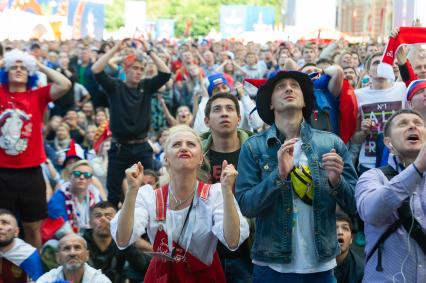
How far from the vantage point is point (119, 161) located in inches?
397

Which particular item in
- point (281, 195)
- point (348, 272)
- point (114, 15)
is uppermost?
point (114, 15)

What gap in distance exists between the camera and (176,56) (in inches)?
829

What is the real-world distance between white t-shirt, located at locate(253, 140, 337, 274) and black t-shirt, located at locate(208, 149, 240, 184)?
4.20 ft

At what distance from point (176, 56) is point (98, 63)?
11.1 m

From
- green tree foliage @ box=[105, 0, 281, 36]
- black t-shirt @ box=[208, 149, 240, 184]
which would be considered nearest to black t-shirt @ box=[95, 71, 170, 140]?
black t-shirt @ box=[208, 149, 240, 184]

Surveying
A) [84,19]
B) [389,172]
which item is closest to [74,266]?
[389,172]

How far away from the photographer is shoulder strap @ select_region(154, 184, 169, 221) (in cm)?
538

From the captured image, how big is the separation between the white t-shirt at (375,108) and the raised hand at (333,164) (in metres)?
2.91

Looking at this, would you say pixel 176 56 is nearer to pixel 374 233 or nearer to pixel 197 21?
pixel 374 233

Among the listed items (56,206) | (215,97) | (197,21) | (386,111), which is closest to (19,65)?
(56,206)

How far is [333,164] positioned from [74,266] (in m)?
2.80

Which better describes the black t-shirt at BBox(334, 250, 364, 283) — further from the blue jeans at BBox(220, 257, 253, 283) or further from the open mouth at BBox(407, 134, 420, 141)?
the open mouth at BBox(407, 134, 420, 141)

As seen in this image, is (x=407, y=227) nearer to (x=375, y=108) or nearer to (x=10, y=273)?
(x=375, y=108)

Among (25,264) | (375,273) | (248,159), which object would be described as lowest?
(25,264)
